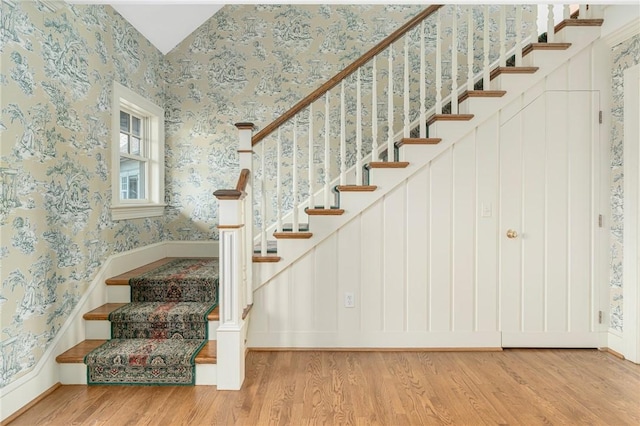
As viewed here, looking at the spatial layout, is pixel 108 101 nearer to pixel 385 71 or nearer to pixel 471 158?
pixel 385 71

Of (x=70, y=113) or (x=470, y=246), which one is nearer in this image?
(x=70, y=113)

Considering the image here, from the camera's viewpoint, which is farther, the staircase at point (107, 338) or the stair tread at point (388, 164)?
the stair tread at point (388, 164)

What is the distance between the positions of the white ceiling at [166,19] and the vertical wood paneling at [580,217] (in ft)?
11.8

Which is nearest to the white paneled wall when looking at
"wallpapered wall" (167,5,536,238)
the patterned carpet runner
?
the patterned carpet runner

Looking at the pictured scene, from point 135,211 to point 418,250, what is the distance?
8.55 feet

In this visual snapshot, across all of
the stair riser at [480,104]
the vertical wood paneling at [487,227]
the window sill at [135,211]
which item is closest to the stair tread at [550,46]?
the stair riser at [480,104]

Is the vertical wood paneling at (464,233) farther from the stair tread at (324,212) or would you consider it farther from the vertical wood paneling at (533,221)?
the stair tread at (324,212)

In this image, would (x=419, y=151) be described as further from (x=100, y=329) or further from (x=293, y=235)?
(x=100, y=329)

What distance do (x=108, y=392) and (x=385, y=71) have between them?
148 inches

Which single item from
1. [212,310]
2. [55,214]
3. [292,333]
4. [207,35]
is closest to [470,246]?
[292,333]

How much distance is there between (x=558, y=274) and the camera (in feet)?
10.8

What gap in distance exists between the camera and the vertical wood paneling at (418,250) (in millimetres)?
3268

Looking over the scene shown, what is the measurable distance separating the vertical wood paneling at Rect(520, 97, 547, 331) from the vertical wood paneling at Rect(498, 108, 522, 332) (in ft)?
0.13

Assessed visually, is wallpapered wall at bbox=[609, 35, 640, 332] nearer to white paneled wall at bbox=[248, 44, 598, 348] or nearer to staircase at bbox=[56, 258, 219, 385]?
white paneled wall at bbox=[248, 44, 598, 348]
